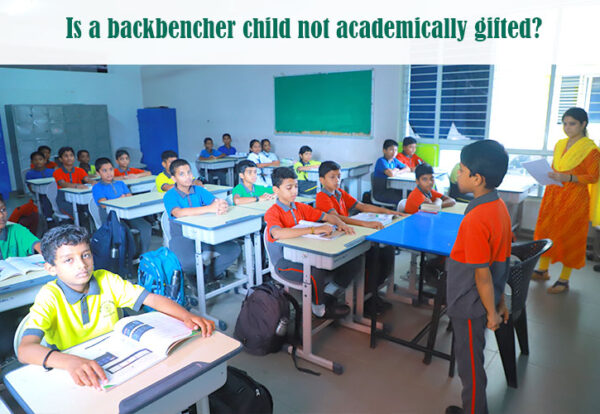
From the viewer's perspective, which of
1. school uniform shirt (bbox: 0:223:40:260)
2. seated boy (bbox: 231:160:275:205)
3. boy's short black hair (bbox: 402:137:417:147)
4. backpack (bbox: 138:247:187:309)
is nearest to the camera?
school uniform shirt (bbox: 0:223:40:260)

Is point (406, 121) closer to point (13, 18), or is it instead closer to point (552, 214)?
point (552, 214)

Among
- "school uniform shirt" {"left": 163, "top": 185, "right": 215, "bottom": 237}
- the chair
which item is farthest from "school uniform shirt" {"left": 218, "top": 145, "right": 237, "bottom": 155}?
the chair

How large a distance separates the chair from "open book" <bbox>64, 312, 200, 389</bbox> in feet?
4.75

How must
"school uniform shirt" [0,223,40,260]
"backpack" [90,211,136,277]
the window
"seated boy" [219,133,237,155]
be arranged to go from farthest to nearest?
1. "seated boy" [219,133,237,155]
2. the window
3. "backpack" [90,211,136,277]
4. "school uniform shirt" [0,223,40,260]

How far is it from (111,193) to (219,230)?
76.5 inches

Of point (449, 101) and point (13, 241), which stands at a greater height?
point (449, 101)

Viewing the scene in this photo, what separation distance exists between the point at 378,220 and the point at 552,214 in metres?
1.61

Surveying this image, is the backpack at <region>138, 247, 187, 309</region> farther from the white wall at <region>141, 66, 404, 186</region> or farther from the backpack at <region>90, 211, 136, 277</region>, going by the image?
the white wall at <region>141, 66, 404, 186</region>

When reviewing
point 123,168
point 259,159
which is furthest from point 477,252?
point 259,159

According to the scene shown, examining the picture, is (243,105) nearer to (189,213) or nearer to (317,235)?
(189,213)

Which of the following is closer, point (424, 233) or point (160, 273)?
point (424, 233)

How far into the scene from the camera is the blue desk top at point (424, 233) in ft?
7.30

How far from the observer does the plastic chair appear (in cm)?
580

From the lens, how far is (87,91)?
9227 mm
